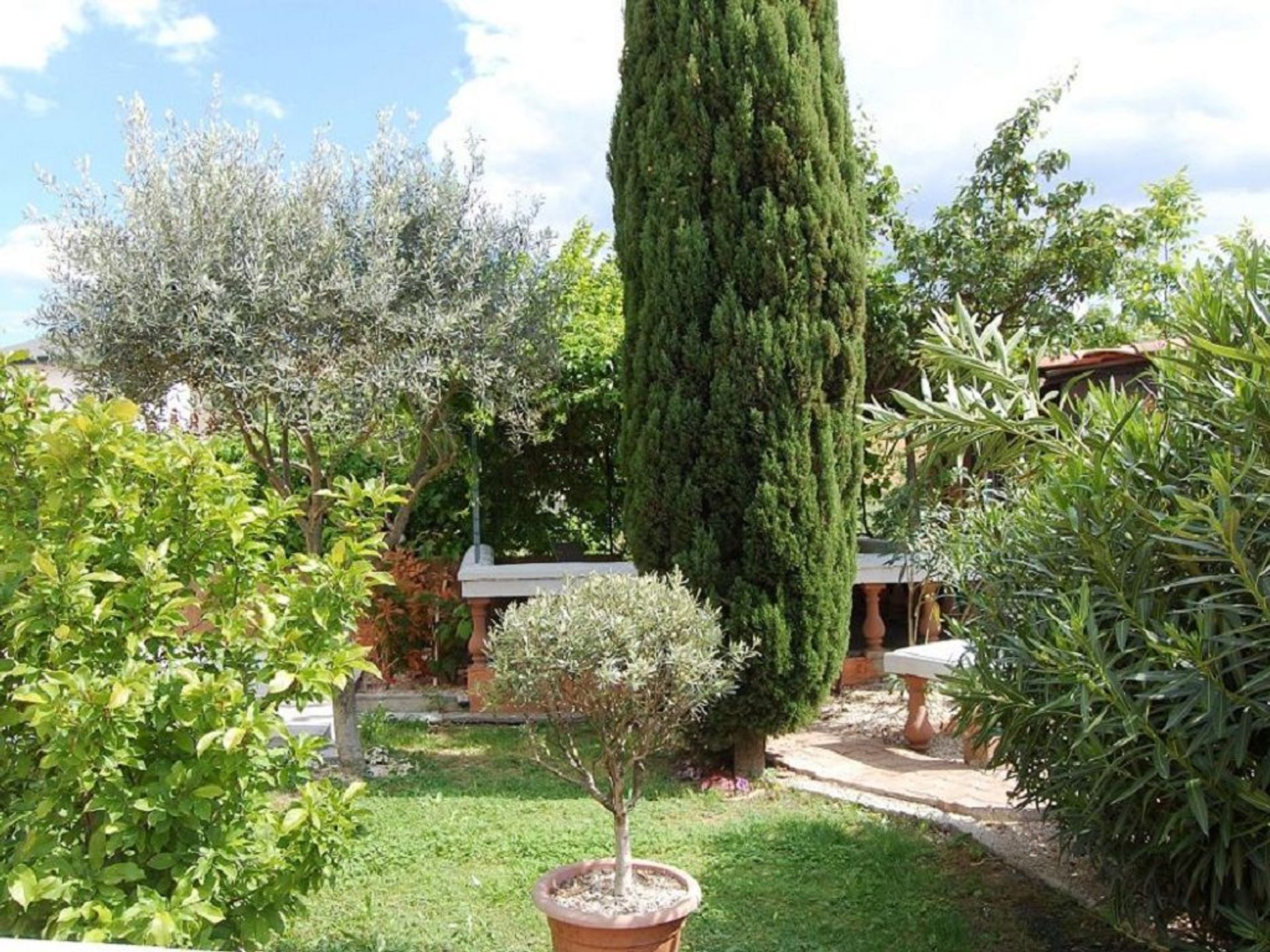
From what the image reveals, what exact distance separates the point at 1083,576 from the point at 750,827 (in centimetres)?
241

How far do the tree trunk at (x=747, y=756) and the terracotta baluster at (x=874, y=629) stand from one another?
2.54 m

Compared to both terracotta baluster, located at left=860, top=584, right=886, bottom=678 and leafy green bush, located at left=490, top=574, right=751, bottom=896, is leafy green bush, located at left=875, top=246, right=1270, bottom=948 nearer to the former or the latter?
leafy green bush, located at left=490, top=574, right=751, bottom=896

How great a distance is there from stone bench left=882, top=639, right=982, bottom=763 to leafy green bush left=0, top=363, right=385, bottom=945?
4.06 m

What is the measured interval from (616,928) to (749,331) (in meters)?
3.32

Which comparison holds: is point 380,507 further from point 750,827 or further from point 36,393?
point 750,827

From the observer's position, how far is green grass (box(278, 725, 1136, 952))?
3.86 meters

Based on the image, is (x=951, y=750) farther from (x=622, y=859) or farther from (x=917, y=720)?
(x=622, y=859)

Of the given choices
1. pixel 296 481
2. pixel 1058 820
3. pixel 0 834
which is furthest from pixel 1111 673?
pixel 296 481

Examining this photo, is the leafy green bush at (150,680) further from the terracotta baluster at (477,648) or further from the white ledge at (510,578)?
the terracotta baluster at (477,648)

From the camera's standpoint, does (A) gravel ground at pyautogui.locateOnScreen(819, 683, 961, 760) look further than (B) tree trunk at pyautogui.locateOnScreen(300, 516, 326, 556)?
Yes

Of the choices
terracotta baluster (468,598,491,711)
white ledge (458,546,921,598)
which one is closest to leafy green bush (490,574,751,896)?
white ledge (458,546,921,598)

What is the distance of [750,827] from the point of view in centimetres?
503

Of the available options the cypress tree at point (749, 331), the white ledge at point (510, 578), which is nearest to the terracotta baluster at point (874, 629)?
the white ledge at point (510, 578)

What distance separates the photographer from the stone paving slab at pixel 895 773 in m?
5.42
